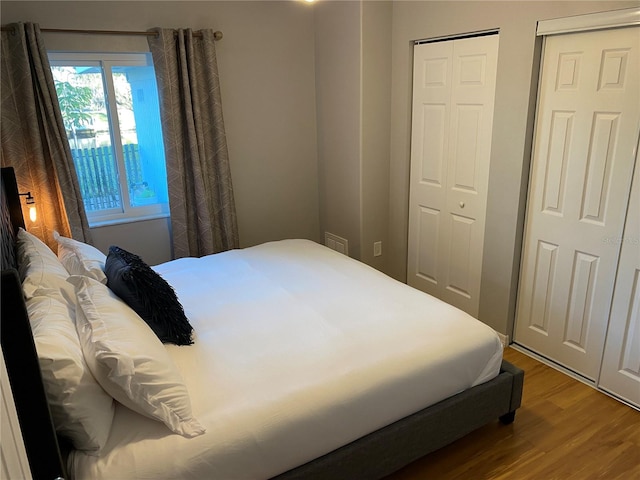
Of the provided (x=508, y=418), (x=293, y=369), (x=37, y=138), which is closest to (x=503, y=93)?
(x=508, y=418)

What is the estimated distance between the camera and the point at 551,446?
7.54ft

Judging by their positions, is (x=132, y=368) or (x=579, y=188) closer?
(x=132, y=368)

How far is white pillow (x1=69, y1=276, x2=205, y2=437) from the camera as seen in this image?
1583mm

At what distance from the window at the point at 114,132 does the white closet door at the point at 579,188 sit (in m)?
2.67

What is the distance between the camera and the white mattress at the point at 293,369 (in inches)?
63.7

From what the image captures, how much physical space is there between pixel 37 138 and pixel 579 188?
3.29 metres

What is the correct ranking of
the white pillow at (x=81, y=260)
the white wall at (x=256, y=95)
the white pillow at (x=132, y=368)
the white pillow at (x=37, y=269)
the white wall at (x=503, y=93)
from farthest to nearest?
the white wall at (x=256, y=95) → the white wall at (x=503, y=93) → the white pillow at (x=81, y=260) → the white pillow at (x=37, y=269) → the white pillow at (x=132, y=368)

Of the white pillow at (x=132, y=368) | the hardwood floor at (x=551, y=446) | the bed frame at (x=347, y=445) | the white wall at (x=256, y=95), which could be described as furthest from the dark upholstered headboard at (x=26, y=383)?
the white wall at (x=256, y=95)

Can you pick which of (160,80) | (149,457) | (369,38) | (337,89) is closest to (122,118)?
(160,80)

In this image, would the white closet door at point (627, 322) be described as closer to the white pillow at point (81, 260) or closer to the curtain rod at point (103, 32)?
the white pillow at point (81, 260)

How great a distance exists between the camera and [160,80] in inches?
133

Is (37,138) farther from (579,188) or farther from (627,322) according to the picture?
(627,322)

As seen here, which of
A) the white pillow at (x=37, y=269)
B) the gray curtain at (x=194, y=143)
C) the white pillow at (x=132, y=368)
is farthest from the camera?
the gray curtain at (x=194, y=143)

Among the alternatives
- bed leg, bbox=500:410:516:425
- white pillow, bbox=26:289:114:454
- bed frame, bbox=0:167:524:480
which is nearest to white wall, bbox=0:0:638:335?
bed leg, bbox=500:410:516:425
